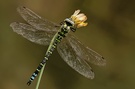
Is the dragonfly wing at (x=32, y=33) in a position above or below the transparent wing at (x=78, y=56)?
above

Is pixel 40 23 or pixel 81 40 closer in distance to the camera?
pixel 40 23

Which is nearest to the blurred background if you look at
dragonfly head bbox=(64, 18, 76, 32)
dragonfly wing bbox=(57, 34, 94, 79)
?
dragonfly wing bbox=(57, 34, 94, 79)

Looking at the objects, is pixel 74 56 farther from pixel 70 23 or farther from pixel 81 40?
pixel 81 40

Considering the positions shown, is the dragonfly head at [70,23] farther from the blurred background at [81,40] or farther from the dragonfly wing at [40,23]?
the blurred background at [81,40]

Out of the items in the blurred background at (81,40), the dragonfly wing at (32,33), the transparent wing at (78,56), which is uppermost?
the blurred background at (81,40)

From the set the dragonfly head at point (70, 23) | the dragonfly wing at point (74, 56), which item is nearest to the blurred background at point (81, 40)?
the dragonfly wing at point (74, 56)

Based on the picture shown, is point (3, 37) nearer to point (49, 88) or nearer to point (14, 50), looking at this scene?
point (14, 50)

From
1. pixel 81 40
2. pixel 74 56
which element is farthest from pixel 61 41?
pixel 81 40
